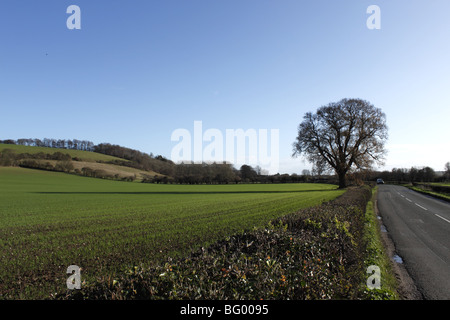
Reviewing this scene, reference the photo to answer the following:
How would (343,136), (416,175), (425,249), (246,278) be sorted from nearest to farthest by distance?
(246,278) < (425,249) < (343,136) < (416,175)

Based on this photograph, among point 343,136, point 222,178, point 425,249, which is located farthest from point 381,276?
point 222,178

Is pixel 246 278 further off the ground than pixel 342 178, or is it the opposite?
pixel 342 178

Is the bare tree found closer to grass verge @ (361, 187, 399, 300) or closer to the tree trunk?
the tree trunk

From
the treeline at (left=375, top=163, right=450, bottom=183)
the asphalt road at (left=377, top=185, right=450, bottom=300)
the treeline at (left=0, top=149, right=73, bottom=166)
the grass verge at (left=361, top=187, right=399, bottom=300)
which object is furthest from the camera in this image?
the treeline at (left=375, top=163, right=450, bottom=183)

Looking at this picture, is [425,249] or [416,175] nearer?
[425,249]

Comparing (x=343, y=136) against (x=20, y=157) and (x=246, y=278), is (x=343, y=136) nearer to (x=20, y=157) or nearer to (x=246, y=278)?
(x=246, y=278)

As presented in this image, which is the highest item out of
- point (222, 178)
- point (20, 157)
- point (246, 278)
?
point (20, 157)

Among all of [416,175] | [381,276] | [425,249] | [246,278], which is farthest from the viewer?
[416,175]

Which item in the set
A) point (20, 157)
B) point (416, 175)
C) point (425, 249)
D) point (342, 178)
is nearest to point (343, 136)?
point (342, 178)

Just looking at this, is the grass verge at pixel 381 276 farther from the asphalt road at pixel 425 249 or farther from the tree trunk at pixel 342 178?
the tree trunk at pixel 342 178

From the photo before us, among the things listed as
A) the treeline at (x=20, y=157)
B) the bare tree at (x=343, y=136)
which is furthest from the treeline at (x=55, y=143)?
the bare tree at (x=343, y=136)

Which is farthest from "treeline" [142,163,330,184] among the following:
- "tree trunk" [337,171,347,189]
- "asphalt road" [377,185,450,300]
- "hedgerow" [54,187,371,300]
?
"hedgerow" [54,187,371,300]

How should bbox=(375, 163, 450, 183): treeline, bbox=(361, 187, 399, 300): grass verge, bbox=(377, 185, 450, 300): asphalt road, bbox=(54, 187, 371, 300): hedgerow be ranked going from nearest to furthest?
1. bbox=(54, 187, 371, 300): hedgerow
2. bbox=(361, 187, 399, 300): grass verge
3. bbox=(377, 185, 450, 300): asphalt road
4. bbox=(375, 163, 450, 183): treeline
